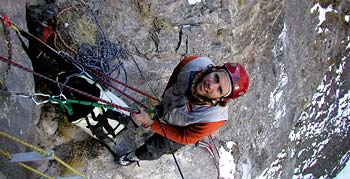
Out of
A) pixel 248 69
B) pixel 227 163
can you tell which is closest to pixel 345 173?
pixel 227 163

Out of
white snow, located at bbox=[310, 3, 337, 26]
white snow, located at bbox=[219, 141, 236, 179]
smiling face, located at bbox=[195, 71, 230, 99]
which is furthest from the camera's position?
white snow, located at bbox=[310, 3, 337, 26]

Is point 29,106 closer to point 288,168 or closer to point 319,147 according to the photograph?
point 288,168

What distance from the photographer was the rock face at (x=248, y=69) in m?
5.21

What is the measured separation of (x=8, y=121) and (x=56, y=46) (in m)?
1.33

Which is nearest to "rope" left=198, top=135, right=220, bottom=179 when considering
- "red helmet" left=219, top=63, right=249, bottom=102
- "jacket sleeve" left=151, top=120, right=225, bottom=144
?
"jacket sleeve" left=151, top=120, right=225, bottom=144

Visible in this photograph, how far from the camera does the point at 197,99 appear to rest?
3891 mm

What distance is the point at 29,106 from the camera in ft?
13.9

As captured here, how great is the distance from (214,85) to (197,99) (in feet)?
0.84

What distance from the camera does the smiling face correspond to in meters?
3.70

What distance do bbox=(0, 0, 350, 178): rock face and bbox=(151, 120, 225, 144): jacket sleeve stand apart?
4.11ft

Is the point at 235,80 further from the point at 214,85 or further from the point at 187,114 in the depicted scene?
→ the point at 187,114

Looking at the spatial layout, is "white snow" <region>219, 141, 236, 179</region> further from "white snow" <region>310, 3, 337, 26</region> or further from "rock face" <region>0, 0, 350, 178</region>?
"white snow" <region>310, 3, 337, 26</region>

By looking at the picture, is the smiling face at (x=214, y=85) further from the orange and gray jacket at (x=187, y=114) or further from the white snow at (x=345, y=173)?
the white snow at (x=345, y=173)

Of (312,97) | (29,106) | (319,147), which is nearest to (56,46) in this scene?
(29,106)
